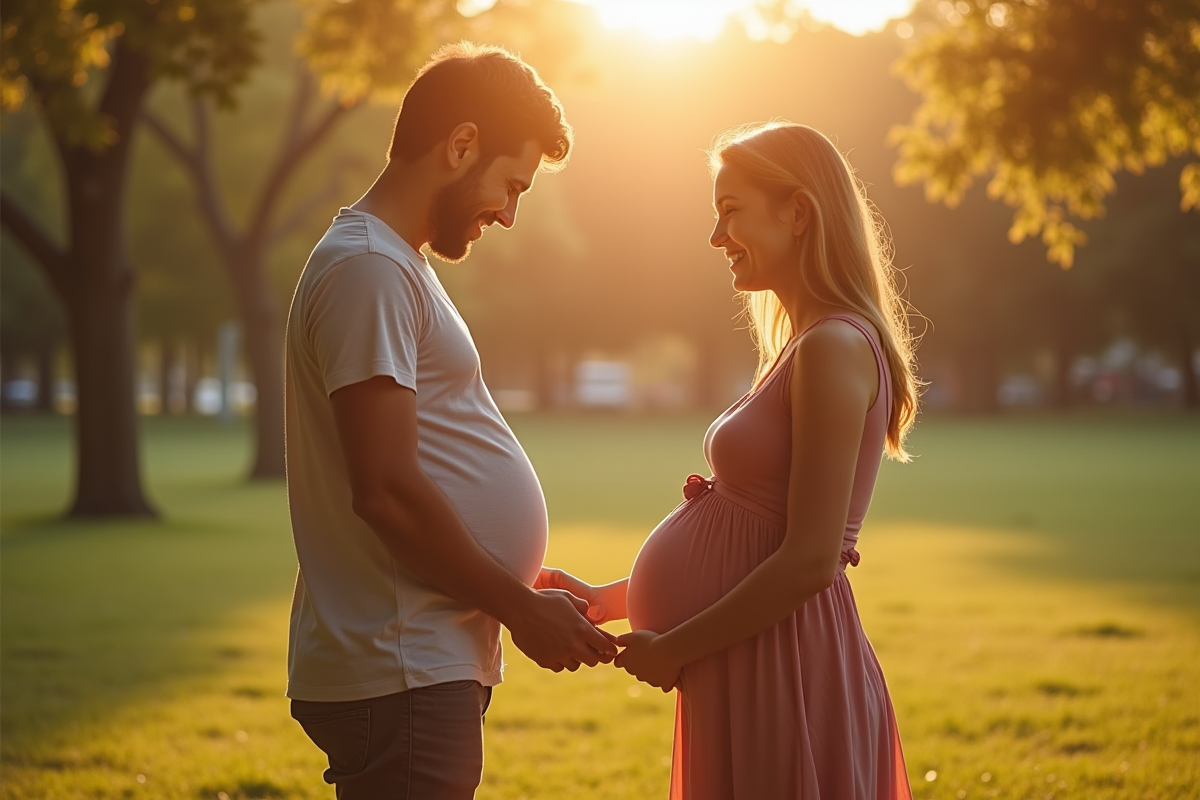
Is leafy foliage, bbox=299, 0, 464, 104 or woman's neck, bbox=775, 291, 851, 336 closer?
woman's neck, bbox=775, 291, 851, 336

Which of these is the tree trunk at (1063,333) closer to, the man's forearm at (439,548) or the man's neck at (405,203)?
the man's neck at (405,203)

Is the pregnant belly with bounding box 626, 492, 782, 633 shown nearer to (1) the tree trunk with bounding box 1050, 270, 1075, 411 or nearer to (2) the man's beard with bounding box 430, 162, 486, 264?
(2) the man's beard with bounding box 430, 162, 486, 264

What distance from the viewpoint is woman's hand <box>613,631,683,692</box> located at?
123 inches

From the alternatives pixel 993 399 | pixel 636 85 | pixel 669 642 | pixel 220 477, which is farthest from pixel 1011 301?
pixel 669 642

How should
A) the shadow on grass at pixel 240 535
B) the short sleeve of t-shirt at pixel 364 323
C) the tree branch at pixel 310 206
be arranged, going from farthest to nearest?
the tree branch at pixel 310 206
the shadow on grass at pixel 240 535
the short sleeve of t-shirt at pixel 364 323

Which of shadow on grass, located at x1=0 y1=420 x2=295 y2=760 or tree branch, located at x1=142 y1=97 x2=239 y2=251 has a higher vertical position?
tree branch, located at x1=142 y1=97 x2=239 y2=251

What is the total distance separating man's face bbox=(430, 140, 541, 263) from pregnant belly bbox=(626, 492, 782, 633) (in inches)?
34.0

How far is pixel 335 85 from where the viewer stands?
1645 cm

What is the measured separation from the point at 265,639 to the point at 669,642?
6932 mm

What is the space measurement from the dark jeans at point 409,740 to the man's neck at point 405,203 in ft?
3.31

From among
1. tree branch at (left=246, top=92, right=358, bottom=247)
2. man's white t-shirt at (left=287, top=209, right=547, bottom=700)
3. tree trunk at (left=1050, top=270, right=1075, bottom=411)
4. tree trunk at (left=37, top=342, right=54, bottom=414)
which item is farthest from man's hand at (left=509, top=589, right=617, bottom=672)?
tree trunk at (left=37, top=342, right=54, bottom=414)

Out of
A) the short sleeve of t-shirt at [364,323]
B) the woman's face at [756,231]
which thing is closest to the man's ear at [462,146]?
the short sleeve of t-shirt at [364,323]

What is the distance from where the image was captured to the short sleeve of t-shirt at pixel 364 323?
2750 mm

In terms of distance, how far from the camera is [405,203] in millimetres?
3041
